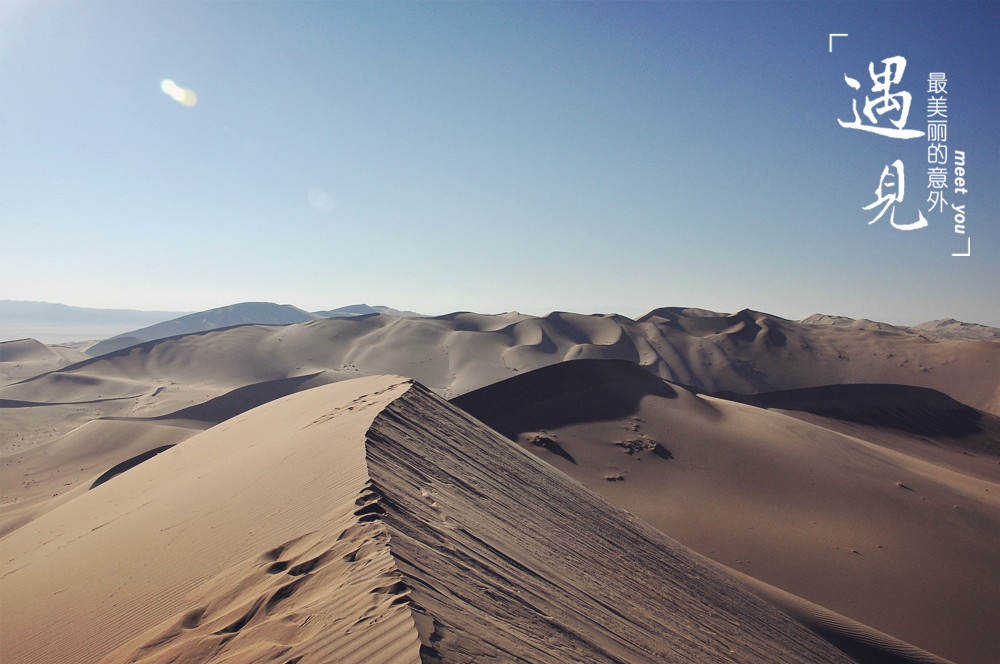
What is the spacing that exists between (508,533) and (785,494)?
11.7 meters

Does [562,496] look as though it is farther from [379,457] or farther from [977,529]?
[977,529]

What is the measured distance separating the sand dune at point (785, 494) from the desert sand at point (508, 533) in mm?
64

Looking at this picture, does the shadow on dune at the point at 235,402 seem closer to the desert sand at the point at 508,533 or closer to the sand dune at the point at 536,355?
the sand dune at the point at 536,355

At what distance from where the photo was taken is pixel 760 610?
715cm

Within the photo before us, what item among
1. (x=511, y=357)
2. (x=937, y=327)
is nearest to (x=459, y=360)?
(x=511, y=357)

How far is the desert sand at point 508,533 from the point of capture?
317 centimetres

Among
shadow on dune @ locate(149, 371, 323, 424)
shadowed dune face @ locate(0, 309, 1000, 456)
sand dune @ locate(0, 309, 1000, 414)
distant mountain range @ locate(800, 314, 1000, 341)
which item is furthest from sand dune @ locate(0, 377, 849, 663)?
distant mountain range @ locate(800, 314, 1000, 341)

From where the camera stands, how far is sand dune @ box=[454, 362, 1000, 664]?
9.63 m

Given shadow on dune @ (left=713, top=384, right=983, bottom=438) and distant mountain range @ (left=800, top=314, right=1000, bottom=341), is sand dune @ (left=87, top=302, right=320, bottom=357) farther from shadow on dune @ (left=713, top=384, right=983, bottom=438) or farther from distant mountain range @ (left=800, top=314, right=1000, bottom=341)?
→ shadow on dune @ (left=713, top=384, right=983, bottom=438)

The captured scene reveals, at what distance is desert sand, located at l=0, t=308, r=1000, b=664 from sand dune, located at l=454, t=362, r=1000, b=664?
0.06 meters

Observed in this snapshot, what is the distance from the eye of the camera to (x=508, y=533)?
16.8 feet

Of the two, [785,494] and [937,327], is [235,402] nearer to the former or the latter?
[785,494]

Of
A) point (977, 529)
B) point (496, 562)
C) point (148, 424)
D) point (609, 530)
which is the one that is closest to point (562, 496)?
point (609, 530)

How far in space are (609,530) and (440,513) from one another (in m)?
3.37
